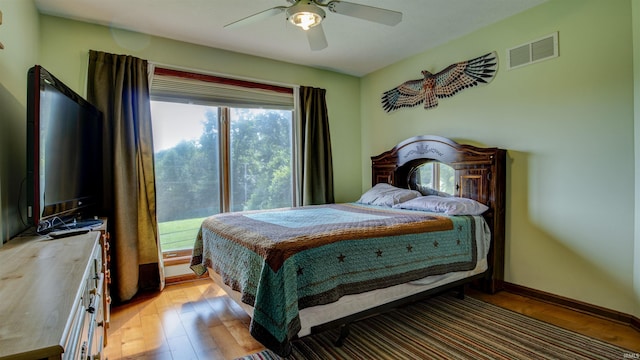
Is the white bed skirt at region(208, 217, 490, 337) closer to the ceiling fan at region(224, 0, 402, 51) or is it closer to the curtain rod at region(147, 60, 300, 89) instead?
the ceiling fan at region(224, 0, 402, 51)

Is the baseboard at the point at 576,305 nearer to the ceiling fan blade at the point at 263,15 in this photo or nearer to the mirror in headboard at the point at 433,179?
the mirror in headboard at the point at 433,179

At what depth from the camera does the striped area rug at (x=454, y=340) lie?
76.5 inches

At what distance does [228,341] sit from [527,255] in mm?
2632

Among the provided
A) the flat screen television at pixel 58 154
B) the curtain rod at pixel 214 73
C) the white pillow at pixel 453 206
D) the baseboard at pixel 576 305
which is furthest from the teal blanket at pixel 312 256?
the curtain rod at pixel 214 73

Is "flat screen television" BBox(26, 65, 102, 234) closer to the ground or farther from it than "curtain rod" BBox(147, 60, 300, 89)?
closer to the ground

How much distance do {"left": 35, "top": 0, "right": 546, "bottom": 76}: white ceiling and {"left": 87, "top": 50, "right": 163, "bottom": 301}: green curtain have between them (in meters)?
0.41

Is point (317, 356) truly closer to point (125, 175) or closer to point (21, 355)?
point (21, 355)

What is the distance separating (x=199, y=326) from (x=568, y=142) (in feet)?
10.7

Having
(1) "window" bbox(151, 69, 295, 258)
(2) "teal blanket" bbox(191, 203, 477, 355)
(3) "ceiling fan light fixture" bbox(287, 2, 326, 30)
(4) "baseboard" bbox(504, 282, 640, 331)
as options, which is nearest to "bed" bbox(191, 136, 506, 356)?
(2) "teal blanket" bbox(191, 203, 477, 355)

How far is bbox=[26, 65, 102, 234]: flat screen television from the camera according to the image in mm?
1521

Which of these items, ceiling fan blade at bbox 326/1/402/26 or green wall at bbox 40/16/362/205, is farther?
green wall at bbox 40/16/362/205

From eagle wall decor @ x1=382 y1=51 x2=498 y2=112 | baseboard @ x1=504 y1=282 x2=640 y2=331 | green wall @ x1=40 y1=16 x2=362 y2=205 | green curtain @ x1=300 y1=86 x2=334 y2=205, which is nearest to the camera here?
baseboard @ x1=504 y1=282 x2=640 y2=331

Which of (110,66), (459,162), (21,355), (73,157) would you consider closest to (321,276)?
(21,355)

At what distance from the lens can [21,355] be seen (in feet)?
1.86
